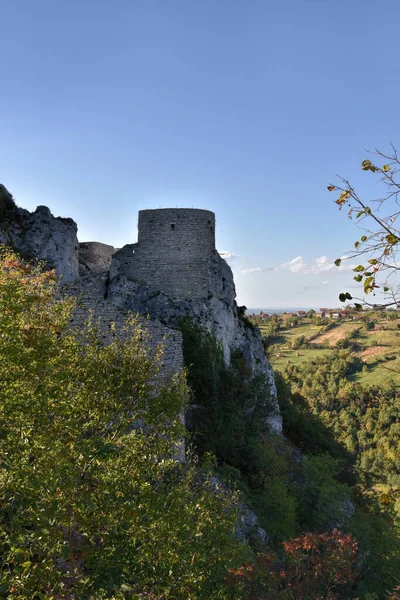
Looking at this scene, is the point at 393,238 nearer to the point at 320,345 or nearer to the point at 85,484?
the point at 85,484

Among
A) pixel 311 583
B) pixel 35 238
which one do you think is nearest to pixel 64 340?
pixel 311 583

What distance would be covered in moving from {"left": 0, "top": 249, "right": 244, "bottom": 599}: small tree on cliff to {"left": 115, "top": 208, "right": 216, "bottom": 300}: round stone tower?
14.0m

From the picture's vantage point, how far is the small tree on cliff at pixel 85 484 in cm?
570

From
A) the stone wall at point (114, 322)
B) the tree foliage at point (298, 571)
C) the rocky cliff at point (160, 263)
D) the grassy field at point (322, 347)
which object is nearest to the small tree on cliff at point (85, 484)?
the stone wall at point (114, 322)

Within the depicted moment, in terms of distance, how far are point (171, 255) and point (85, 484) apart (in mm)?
18378

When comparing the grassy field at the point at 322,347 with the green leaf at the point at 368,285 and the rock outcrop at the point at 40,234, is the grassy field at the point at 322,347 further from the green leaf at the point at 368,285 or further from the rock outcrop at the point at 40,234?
the green leaf at the point at 368,285

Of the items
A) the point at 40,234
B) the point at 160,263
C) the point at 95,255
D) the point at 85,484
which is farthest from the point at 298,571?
the point at 95,255

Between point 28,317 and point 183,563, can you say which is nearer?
point 183,563

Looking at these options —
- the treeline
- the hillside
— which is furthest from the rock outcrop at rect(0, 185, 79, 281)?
the hillside

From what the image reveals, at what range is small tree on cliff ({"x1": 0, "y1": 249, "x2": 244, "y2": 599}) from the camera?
570cm

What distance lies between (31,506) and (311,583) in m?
11.8

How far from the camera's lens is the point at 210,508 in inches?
382

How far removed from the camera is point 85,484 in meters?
7.18

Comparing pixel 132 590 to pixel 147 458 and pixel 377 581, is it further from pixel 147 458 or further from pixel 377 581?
pixel 377 581
